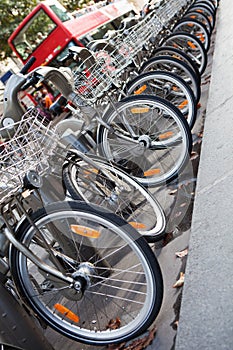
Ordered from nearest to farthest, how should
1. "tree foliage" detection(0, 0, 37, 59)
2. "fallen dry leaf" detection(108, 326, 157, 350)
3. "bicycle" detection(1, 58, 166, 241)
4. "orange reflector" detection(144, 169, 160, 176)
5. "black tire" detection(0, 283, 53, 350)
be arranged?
"black tire" detection(0, 283, 53, 350) → "fallen dry leaf" detection(108, 326, 157, 350) → "bicycle" detection(1, 58, 166, 241) → "orange reflector" detection(144, 169, 160, 176) → "tree foliage" detection(0, 0, 37, 59)

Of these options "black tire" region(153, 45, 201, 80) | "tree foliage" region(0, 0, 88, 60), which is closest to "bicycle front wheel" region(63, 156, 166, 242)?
"black tire" region(153, 45, 201, 80)

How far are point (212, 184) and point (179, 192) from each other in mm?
1029

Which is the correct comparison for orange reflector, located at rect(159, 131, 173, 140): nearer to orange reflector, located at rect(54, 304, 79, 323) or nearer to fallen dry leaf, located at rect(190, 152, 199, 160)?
fallen dry leaf, located at rect(190, 152, 199, 160)

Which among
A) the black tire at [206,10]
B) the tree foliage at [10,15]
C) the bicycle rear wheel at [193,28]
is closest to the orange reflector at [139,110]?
the bicycle rear wheel at [193,28]

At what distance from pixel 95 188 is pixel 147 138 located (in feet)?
3.92

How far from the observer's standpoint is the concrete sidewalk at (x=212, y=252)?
2244 millimetres

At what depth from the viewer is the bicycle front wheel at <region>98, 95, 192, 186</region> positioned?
4.20m

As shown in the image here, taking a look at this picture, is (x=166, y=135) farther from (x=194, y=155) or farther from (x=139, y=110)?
(x=139, y=110)

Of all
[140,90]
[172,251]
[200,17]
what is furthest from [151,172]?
[200,17]

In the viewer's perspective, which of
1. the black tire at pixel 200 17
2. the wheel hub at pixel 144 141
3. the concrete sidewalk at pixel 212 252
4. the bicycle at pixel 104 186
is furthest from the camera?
the black tire at pixel 200 17

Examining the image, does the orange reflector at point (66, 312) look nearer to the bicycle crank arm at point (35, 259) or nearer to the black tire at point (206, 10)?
the bicycle crank arm at point (35, 259)

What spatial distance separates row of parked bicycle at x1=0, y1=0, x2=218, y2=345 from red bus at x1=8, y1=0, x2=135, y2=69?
461cm

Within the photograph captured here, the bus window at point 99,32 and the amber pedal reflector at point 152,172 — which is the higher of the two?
the bus window at point 99,32

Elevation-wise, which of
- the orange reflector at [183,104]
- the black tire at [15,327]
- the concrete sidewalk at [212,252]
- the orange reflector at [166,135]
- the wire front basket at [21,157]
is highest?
the wire front basket at [21,157]
